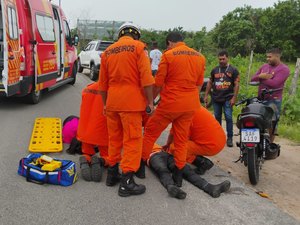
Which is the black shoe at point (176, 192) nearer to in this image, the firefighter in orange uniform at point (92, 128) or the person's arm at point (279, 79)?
the firefighter in orange uniform at point (92, 128)

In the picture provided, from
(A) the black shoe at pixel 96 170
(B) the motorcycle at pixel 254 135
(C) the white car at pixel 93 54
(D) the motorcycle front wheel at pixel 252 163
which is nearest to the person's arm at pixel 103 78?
(A) the black shoe at pixel 96 170

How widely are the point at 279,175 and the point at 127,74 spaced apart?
9.12ft

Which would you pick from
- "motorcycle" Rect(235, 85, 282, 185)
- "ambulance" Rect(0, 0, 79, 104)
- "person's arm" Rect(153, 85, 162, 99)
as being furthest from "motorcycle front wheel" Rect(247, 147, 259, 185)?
"ambulance" Rect(0, 0, 79, 104)

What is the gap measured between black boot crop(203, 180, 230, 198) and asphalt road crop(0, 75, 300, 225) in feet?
0.19

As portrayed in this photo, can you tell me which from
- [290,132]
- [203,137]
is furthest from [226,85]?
[290,132]

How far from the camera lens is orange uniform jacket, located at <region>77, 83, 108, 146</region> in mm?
4961

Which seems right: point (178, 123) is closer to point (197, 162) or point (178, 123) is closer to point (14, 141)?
point (197, 162)

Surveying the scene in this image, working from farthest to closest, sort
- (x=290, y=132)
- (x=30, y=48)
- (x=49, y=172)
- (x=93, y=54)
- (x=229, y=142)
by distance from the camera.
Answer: (x=93, y=54) → (x=30, y=48) → (x=290, y=132) → (x=229, y=142) → (x=49, y=172)

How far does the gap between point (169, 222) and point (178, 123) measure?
1.32 meters

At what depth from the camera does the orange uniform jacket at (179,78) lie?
14.6 ft

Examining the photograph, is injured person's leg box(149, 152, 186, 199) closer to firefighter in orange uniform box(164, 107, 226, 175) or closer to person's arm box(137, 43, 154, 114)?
firefighter in orange uniform box(164, 107, 226, 175)

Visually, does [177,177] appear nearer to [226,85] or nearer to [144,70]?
[144,70]

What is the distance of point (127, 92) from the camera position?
4.16 m

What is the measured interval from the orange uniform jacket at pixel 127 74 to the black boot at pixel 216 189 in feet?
3.94
